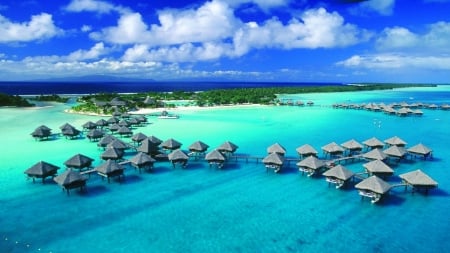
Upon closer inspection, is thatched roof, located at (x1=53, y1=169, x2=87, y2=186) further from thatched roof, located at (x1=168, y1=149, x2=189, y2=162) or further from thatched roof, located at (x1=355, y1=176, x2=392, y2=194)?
thatched roof, located at (x1=355, y1=176, x2=392, y2=194)

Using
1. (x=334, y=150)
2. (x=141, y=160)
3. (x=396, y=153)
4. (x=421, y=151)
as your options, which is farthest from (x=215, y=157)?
(x=421, y=151)

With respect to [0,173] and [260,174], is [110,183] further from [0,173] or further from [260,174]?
[260,174]

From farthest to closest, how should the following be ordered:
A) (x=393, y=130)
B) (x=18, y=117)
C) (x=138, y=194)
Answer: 1. (x=18, y=117)
2. (x=393, y=130)
3. (x=138, y=194)

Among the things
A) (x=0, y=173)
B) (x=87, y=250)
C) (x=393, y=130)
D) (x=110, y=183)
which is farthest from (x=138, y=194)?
(x=393, y=130)

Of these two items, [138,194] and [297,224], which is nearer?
[297,224]

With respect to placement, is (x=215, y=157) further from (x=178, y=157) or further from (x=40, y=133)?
(x=40, y=133)

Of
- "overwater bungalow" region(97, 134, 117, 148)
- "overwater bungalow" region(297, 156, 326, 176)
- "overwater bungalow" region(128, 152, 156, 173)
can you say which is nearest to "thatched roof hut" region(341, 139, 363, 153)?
"overwater bungalow" region(297, 156, 326, 176)
